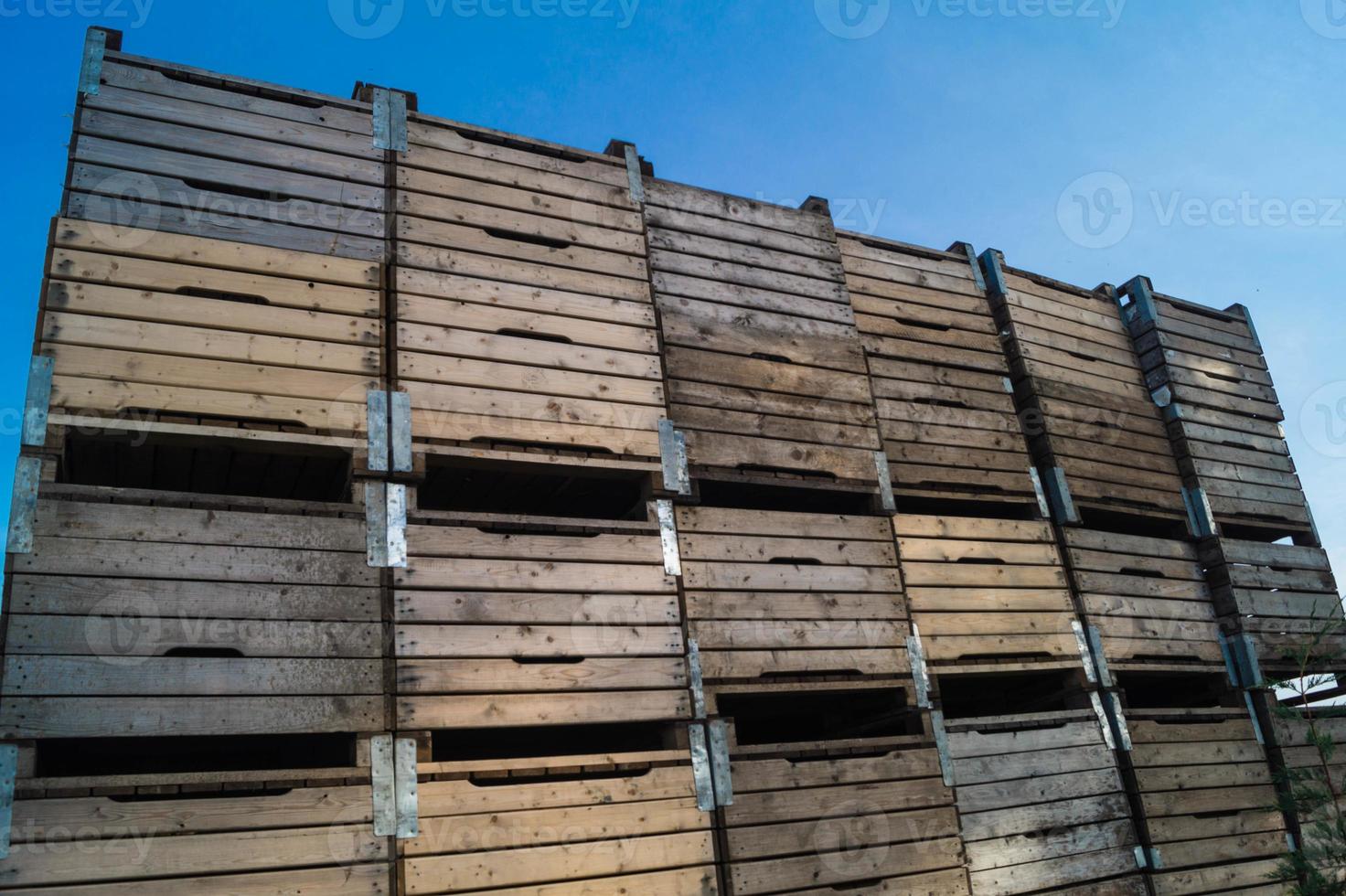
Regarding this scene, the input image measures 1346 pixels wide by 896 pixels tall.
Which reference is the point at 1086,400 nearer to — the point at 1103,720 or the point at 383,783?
the point at 1103,720

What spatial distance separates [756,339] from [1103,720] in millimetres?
3890

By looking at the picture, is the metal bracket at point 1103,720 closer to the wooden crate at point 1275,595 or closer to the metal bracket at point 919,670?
the metal bracket at point 919,670

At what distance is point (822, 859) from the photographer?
620 centimetres

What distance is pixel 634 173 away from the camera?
7.81m

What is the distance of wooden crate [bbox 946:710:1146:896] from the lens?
7012 mm

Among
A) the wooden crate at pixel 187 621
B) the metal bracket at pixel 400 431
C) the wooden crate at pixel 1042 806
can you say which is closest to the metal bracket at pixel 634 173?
the metal bracket at pixel 400 431

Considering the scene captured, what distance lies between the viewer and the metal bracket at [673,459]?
675 centimetres

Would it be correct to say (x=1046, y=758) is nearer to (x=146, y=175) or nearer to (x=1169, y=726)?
(x=1169, y=726)

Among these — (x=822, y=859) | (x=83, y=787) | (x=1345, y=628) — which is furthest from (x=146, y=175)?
(x=1345, y=628)

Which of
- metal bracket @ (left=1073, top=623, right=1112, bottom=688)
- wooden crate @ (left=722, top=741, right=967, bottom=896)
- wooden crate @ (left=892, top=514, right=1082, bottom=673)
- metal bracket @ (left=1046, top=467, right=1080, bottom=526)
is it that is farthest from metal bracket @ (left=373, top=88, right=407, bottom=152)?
metal bracket @ (left=1073, top=623, right=1112, bottom=688)

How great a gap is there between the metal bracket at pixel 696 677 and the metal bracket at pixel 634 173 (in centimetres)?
329

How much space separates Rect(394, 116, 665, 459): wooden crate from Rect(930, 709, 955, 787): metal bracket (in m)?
2.62

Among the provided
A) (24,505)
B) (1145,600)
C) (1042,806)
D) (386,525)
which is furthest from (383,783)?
(1145,600)

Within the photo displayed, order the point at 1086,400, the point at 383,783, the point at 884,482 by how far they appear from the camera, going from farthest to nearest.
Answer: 1. the point at 1086,400
2. the point at 884,482
3. the point at 383,783
